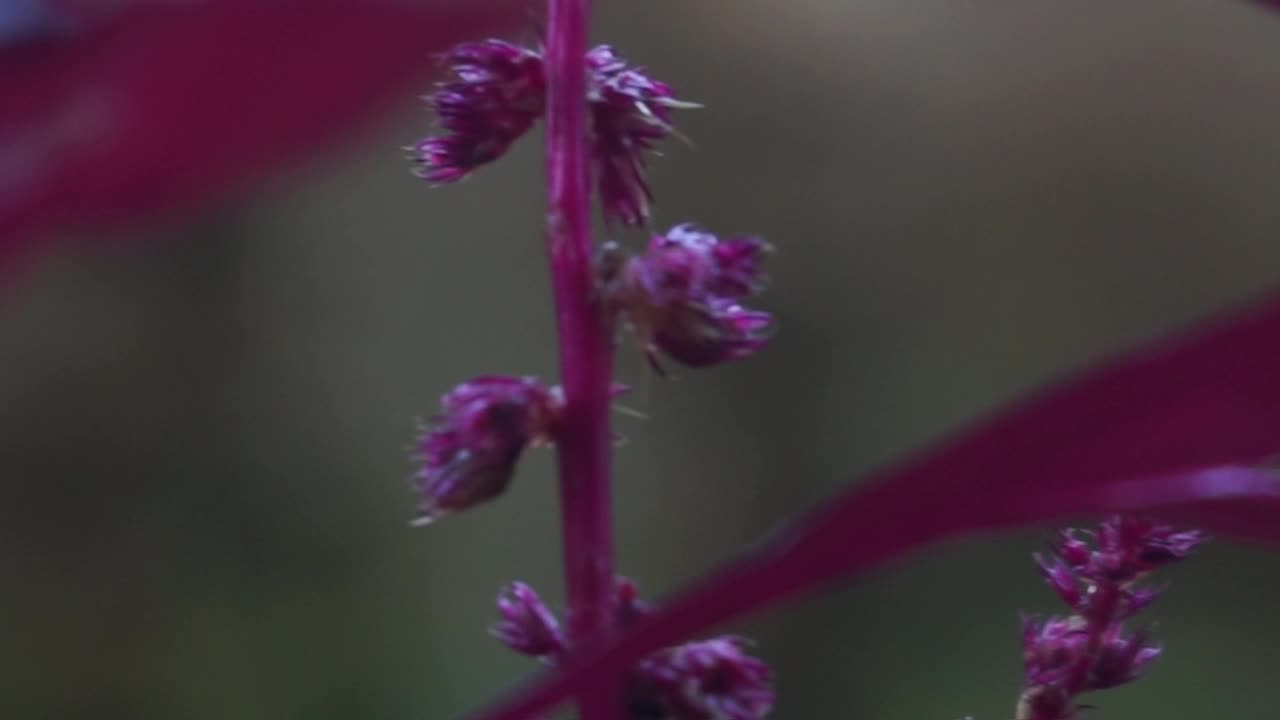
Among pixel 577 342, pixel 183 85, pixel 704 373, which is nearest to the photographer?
pixel 183 85

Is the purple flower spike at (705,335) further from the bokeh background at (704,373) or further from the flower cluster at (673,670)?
the bokeh background at (704,373)

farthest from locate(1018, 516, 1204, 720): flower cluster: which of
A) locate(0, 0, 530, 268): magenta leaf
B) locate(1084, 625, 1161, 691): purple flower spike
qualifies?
locate(0, 0, 530, 268): magenta leaf

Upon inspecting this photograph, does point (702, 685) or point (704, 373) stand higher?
point (702, 685)

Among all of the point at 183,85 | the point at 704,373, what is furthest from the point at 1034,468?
the point at 704,373

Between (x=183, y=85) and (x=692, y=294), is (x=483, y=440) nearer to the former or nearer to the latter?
(x=692, y=294)

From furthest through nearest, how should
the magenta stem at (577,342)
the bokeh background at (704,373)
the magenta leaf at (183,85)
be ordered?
the bokeh background at (704,373), the magenta stem at (577,342), the magenta leaf at (183,85)

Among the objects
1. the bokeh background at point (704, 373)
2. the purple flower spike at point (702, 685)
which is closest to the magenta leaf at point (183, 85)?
the purple flower spike at point (702, 685)

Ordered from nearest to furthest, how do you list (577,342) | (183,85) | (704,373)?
(183,85) → (577,342) → (704,373)
